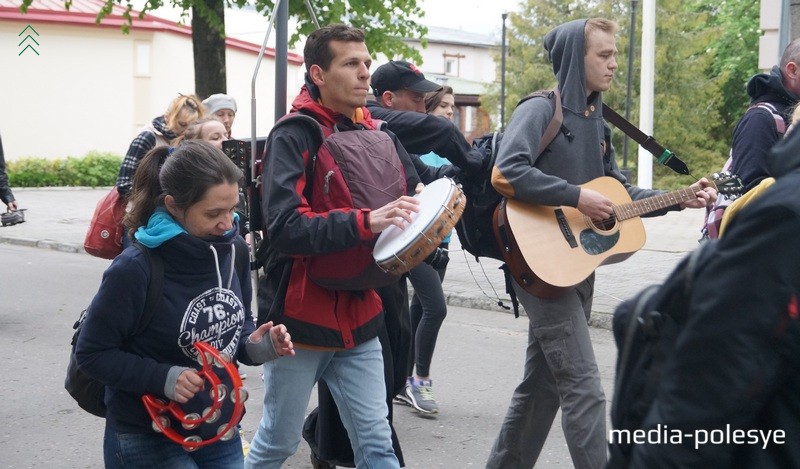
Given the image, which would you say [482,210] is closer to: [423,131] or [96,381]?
[423,131]

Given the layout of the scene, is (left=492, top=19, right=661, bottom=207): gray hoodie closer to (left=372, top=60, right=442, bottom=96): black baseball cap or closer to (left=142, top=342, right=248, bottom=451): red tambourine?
(left=372, top=60, right=442, bottom=96): black baseball cap

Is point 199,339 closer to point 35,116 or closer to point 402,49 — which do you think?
point 402,49

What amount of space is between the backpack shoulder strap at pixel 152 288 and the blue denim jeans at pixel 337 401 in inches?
28.7

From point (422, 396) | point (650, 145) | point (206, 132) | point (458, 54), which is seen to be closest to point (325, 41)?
point (650, 145)

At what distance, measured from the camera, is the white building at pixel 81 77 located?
1170 inches

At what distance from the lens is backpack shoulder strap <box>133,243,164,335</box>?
3049 millimetres

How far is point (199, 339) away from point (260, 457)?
2.48 ft

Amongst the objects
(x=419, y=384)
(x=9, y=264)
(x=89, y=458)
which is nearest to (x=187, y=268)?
(x=89, y=458)

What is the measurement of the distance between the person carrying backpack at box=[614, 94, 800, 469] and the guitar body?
2.29 metres

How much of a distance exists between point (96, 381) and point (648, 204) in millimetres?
2343

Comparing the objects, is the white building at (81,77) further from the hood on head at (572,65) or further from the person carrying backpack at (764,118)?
the hood on head at (572,65)

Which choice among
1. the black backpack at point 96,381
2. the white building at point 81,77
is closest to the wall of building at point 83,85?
the white building at point 81,77

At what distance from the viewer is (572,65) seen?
4270mm

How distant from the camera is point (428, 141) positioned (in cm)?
464
